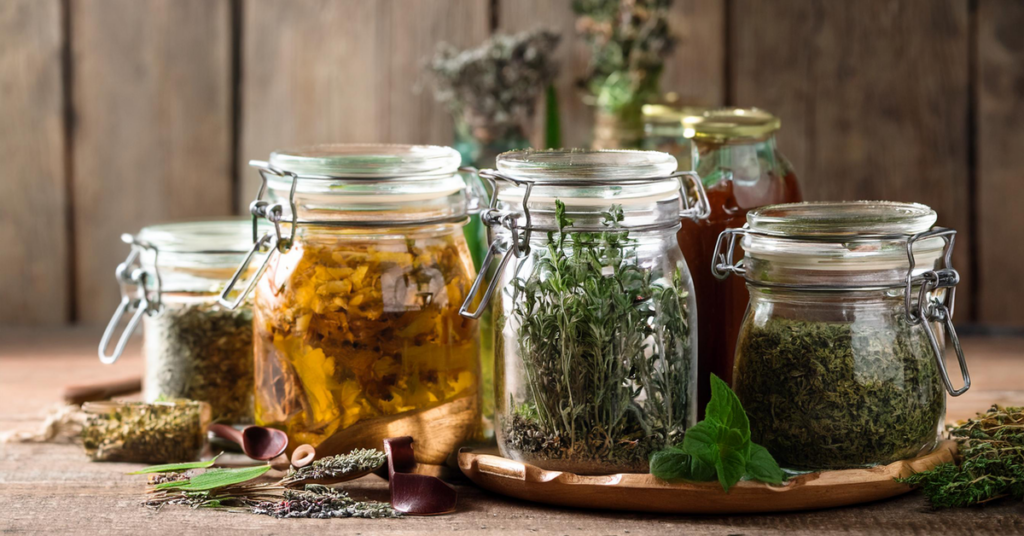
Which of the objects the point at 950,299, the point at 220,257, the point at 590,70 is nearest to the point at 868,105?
the point at 590,70

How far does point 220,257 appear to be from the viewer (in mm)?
917

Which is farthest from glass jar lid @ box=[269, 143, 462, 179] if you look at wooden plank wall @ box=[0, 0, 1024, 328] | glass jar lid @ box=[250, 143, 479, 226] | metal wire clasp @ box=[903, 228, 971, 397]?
wooden plank wall @ box=[0, 0, 1024, 328]

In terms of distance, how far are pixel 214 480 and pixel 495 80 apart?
0.82 metres

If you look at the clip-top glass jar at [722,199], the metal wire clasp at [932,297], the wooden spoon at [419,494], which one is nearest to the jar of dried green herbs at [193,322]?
the wooden spoon at [419,494]

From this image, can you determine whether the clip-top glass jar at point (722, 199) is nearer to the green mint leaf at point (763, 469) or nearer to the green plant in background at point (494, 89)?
the green mint leaf at point (763, 469)

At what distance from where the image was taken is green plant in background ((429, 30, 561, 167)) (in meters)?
1.41

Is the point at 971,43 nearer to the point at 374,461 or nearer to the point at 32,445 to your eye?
the point at 374,461

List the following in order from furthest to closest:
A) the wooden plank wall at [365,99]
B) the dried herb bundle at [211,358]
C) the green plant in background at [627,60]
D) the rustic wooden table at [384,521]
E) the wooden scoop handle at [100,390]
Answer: the wooden plank wall at [365,99] < the green plant in background at [627,60] < the wooden scoop handle at [100,390] < the dried herb bundle at [211,358] < the rustic wooden table at [384,521]

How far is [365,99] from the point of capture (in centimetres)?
161

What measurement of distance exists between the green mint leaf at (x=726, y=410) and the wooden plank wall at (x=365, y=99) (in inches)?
36.3

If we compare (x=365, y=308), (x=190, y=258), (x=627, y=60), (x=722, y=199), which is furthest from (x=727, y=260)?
(x=627, y=60)

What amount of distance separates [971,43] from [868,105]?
0.17 m

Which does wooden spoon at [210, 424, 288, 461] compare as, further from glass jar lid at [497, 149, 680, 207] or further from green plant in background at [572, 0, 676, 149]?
green plant in background at [572, 0, 676, 149]

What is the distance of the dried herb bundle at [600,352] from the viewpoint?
0.67m
